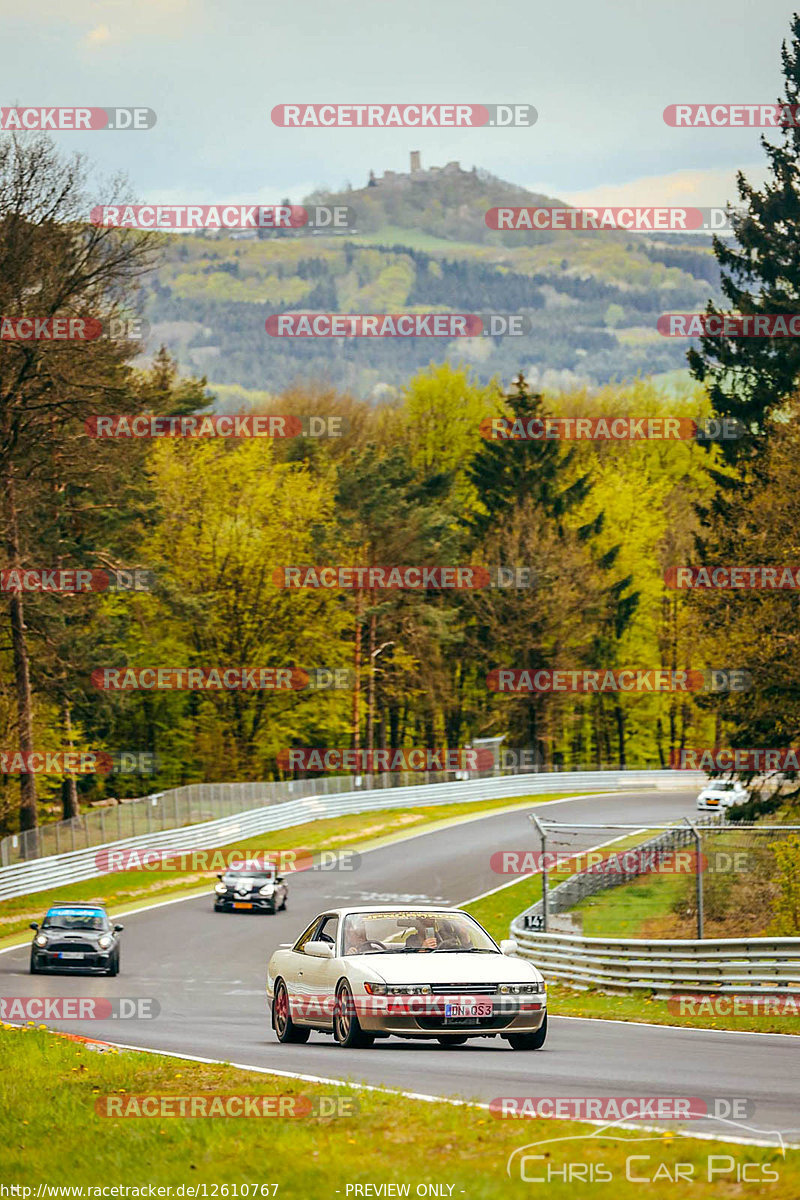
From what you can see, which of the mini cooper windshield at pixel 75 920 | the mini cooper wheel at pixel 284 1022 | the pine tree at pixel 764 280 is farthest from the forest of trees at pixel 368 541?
the mini cooper wheel at pixel 284 1022

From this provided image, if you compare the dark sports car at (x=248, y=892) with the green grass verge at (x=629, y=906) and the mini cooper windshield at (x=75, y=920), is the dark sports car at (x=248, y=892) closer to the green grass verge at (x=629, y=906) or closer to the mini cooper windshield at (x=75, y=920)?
the green grass verge at (x=629, y=906)

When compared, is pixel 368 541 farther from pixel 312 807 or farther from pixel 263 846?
pixel 263 846

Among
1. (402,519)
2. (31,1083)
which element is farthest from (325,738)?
(31,1083)

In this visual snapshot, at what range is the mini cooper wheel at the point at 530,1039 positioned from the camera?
14375 mm

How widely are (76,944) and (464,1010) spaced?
55.3ft

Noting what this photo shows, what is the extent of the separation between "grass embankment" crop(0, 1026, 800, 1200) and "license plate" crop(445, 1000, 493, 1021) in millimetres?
2421

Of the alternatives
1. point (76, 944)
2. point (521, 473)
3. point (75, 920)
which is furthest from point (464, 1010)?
point (521, 473)

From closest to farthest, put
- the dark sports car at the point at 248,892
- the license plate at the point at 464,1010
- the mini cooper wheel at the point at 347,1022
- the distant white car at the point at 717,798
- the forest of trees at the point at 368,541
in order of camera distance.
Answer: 1. the license plate at the point at 464,1010
2. the mini cooper wheel at the point at 347,1022
3. the dark sports car at the point at 248,892
4. the forest of trees at the point at 368,541
5. the distant white car at the point at 717,798

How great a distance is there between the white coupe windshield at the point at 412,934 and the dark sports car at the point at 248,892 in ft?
83.6

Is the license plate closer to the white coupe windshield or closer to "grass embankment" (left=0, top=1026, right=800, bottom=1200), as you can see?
the white coupe windshield

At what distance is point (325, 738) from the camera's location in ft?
276

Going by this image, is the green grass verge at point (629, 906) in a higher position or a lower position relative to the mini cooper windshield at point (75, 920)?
lower

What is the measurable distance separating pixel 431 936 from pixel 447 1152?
633 centimetres

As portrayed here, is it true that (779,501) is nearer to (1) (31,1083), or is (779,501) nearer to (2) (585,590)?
(1) (31,1083)
